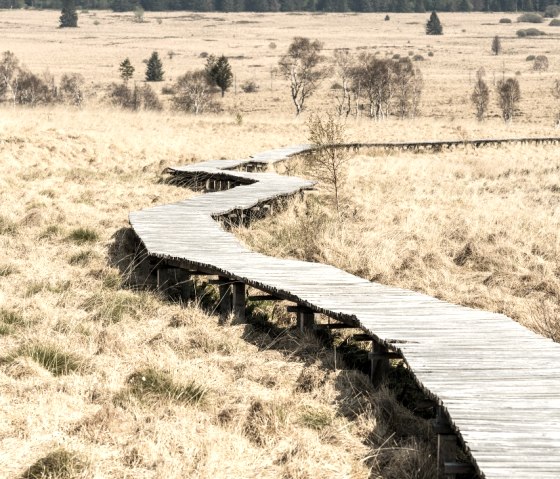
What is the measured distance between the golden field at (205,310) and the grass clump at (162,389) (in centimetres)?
1

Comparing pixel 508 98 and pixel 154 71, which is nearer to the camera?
→ pixel 508 98

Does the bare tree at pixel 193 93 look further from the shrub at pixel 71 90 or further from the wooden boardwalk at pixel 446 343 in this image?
the wooden boardwalk at pixel 446 343

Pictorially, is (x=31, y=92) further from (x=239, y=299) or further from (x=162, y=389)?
(x=162, y=389)

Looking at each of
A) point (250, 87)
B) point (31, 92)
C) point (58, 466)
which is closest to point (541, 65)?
point (250, 87)

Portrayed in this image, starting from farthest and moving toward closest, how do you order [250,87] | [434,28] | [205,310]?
[434,28] → [250,87] → [205,310]

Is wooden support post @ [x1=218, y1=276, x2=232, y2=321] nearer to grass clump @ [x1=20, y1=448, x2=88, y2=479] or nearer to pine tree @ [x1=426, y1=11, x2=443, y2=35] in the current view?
grass clump @ [x1=20, y1=448, x2=88, y2=479]

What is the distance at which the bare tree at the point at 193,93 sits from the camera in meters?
54.1

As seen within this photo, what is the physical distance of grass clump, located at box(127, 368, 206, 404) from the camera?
6.13m

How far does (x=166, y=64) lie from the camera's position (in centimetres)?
8519

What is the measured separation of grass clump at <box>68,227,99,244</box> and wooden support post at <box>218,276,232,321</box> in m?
3.29

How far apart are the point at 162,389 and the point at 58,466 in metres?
1.32

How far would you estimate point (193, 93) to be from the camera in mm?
53938

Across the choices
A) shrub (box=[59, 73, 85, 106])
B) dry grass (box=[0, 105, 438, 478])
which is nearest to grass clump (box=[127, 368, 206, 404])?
dry grass (box=[0, 105, 438, 478])

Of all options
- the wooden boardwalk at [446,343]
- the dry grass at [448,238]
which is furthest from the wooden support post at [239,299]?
the dry grass at [448,238]
